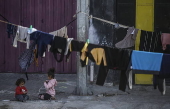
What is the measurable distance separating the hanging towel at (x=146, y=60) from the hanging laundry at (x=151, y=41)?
5.96 ft

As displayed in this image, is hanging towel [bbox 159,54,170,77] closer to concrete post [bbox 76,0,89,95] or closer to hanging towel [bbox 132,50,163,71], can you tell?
hanging towel [bbox 132,50,163,71]

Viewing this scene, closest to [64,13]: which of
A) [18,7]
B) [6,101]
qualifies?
[18,7]

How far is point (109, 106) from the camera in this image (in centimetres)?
1059

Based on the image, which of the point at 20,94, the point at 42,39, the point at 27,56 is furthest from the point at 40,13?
the point at 42,39

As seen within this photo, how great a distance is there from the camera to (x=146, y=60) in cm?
948

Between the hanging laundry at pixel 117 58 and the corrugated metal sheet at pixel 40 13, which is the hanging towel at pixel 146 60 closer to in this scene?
the hanging laundry at pixel 117 58

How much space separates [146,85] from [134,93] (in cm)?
128

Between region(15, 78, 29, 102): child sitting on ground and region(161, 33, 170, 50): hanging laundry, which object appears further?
region(15, 78, 29, 102): child sitting on ground

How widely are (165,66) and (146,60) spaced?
1.50ft

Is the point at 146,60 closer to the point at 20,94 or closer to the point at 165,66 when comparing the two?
the point at 165,66

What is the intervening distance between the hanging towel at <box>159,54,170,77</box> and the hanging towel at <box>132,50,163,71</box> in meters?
0.10

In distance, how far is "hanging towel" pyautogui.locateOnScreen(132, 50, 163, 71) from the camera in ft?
30.9

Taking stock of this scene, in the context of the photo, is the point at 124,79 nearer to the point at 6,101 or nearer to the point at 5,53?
the point at 6,101

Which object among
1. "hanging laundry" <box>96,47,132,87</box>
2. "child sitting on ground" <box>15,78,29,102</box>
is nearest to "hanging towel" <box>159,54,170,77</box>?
"hanging laundry" <box>96,47,132,87</box>
